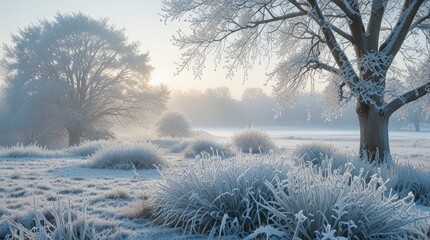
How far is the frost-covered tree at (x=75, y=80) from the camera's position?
2308cm

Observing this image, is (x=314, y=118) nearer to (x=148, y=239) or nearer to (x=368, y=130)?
(x=368, y=130)

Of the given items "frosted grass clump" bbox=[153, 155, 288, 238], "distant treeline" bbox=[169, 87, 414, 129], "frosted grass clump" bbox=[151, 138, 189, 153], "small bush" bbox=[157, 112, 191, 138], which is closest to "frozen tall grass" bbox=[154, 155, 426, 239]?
"frosted grass clump" bbox=[153, 155, 288, 238]

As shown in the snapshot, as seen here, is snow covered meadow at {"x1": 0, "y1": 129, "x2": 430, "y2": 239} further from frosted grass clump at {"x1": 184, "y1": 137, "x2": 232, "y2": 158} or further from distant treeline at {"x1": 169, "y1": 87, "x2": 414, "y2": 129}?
distant treeline at {"x1": 169, "y1": 87, "x2": 414, "y2": 129}

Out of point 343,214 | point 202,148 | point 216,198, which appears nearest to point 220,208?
point 216,198

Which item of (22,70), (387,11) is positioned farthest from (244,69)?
(22,70)

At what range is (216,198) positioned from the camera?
126 inches

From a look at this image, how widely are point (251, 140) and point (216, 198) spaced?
12723mm

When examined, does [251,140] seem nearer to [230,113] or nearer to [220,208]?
[220,208]

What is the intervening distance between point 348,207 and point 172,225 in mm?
1662

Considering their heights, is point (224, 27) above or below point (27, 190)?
above

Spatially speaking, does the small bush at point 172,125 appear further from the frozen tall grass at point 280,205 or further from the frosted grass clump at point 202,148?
the frozen tall grass at point 280,205

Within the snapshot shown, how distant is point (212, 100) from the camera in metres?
72.5

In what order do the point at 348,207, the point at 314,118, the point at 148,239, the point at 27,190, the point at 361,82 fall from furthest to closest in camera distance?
the point at 314,118, the point at 361,82, the point at 27,190, the point at 148,239, the point at 348,207

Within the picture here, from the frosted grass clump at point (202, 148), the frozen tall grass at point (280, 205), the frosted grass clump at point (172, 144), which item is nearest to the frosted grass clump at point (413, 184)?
the frozen tall grass at point (280, 205)
